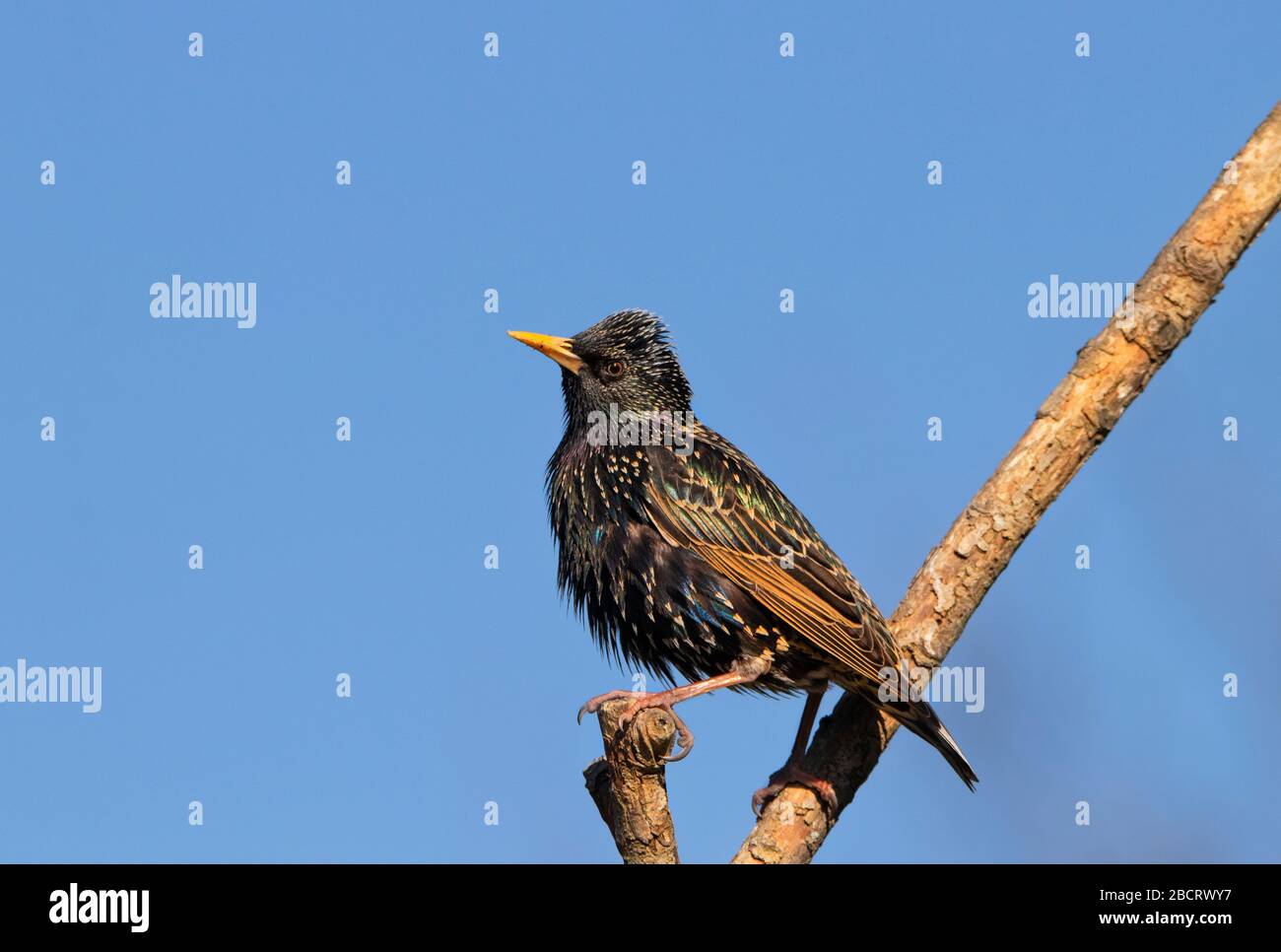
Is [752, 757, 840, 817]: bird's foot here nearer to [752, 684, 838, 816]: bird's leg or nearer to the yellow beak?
[752, 684, 838, 816]: bird's leg

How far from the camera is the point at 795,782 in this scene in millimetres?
7184

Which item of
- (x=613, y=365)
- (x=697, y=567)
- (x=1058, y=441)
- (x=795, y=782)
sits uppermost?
(x=613, y=365)

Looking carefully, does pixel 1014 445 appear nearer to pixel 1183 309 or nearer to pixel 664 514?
pixel 1183 309

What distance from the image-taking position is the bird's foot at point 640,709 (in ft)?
21.6

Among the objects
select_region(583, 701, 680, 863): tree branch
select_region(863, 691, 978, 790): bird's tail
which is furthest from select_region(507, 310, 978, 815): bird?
select_region(583, 701, 680, 863): tree branch

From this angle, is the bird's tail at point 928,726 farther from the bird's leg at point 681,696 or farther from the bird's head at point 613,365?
the bird's head at point 613,365

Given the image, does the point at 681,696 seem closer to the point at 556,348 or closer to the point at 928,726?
the point at 928,726

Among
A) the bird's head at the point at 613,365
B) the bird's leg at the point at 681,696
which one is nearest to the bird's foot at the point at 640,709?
the bird's leg at the point at 681,696

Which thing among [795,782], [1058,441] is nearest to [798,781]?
[795,782]

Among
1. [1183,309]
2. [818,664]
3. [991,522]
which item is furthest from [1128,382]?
[818,664]

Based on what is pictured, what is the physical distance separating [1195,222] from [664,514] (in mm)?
3075

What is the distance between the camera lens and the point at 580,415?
30.2 feet

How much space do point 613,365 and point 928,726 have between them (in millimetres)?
2920

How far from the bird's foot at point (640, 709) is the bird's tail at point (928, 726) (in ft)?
3.32
